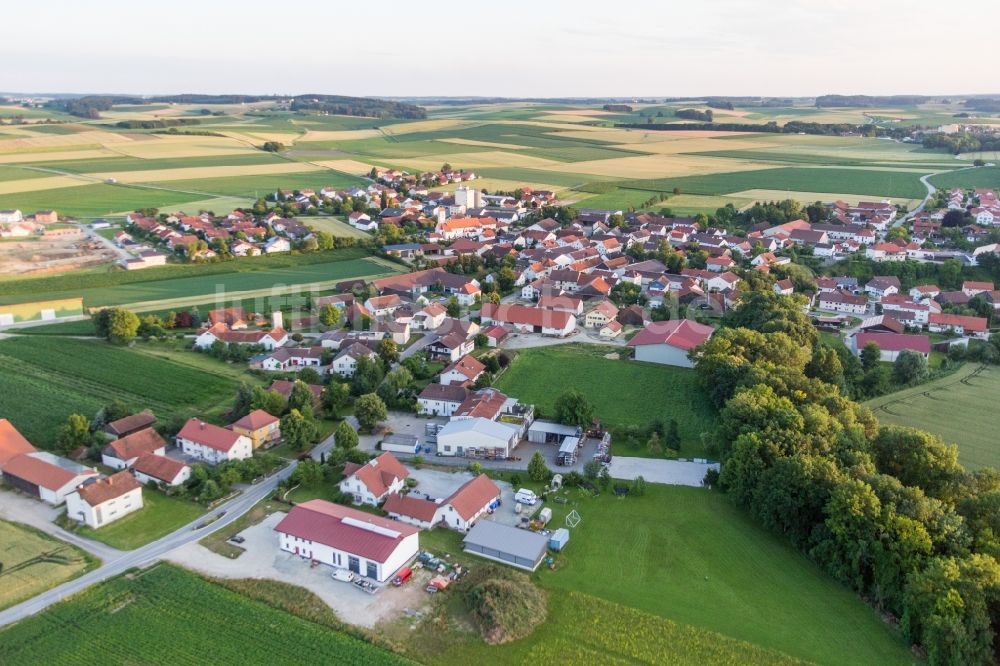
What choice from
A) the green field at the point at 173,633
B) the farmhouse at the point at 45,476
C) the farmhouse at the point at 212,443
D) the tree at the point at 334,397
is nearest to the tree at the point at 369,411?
the tree at the point at 334,397

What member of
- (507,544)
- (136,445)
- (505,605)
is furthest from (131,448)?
(505,605)

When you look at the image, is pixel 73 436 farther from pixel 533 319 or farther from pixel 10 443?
pixel 533 319

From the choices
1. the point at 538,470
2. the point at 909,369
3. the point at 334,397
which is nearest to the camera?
the point at 538,470

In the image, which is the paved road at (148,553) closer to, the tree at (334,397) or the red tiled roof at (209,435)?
the red tiled roof at (209,435)

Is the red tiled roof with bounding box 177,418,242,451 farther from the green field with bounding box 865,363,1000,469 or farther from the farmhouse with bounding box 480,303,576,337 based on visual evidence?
the green field with bounding box 865,363,1000,469

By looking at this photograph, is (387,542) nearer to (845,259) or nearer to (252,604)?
(252,604)

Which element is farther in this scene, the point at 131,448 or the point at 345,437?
the point at 345,437

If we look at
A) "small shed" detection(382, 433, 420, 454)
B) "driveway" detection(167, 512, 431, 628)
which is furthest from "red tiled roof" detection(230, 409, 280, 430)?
"driveway" detection(167, 512, 431, 628)
